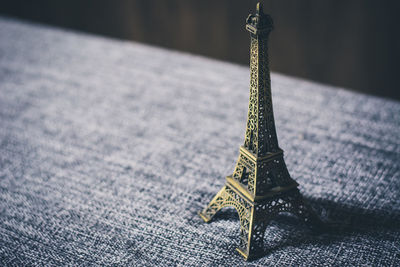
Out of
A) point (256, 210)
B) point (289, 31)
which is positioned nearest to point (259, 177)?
point (256, 210)

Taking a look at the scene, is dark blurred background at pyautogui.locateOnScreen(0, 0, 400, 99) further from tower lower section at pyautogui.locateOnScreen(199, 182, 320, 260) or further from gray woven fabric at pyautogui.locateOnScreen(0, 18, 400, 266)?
tower lower section at pyautogui.locateOnScreen(199, 182, 320, 260)

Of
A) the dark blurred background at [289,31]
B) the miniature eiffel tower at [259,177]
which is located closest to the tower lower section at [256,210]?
the miniature eiffel tower at [259,177]

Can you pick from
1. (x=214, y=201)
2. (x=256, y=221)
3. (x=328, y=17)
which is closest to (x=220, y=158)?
(x=214, y=201)

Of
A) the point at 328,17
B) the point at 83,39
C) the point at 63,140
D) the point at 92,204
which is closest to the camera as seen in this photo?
the point at 92,204

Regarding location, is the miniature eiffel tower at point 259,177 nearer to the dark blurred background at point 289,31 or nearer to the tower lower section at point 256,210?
the tower lower section at point 256,210

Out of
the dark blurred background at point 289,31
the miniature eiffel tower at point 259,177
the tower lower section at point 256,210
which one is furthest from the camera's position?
the dark blurred background at point 289,31

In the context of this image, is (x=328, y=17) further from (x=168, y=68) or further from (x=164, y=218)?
(x=164, y=218)
